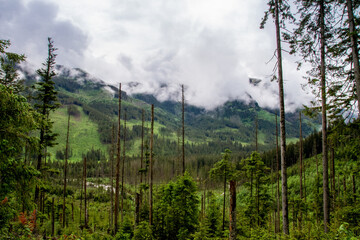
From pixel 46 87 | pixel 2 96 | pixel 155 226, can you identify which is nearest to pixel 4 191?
pixel 2 96

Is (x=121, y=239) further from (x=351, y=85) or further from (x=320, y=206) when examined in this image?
(x=320, y=206)

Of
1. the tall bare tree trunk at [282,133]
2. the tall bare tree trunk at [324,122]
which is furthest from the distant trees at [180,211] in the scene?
the tall bare tree trunk at [324,122]

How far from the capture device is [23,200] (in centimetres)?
771

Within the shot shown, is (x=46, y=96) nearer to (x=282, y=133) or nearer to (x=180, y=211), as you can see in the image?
(x=180, y=211)

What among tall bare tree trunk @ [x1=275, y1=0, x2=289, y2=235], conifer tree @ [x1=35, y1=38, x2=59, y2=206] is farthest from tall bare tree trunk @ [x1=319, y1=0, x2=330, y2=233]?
conifer tree @ [x1=35, y1=38, x2=59, y2=206]

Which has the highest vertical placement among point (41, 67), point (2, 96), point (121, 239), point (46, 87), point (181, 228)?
point (41, 67)

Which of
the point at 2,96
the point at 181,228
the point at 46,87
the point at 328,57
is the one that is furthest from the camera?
the point at 181,228

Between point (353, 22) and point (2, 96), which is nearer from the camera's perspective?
point (2, 96)

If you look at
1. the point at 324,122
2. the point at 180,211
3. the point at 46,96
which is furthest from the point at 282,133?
the point at 46,96

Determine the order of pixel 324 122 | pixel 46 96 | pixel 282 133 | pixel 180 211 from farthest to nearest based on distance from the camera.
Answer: pixel 180 211 → pixel 46 96 → pixel 324 122 → pixel 282 133

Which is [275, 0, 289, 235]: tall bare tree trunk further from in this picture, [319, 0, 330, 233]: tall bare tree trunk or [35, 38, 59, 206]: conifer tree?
[35, 38, 59, 206]: conifer tree

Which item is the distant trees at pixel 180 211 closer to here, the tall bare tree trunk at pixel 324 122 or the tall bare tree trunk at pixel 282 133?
the tall bare tree trunk at pixel 282 133

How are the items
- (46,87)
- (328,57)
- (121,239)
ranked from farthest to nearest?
(121,239) < (46,87) < (328,57)

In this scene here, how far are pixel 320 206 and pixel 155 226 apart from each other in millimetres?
→ 20759
